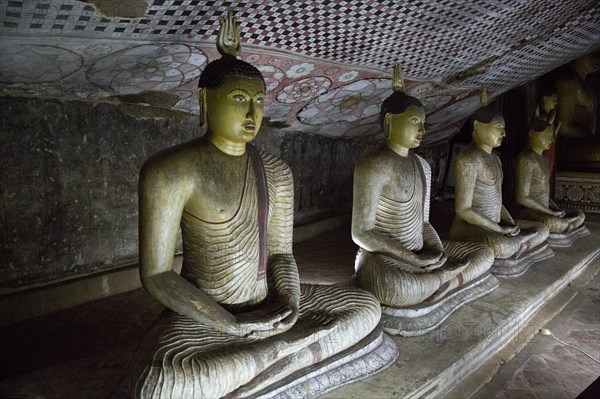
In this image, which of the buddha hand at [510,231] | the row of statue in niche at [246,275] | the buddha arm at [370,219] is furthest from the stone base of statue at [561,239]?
the buddha arm at [370,219]

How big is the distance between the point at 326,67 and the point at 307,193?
8.71 feet

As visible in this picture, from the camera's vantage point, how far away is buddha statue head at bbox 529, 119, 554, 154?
574 cm

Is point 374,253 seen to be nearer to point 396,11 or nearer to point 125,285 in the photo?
point 396,11

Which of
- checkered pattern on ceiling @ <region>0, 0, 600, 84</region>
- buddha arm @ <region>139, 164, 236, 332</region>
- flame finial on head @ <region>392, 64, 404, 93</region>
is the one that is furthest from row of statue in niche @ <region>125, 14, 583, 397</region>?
checkered pattern on ceiling @ <region>0, 0, 600, 84</region>

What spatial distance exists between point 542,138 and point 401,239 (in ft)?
10.9

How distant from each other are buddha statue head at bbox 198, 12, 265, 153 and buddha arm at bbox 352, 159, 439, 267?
1.23 metres

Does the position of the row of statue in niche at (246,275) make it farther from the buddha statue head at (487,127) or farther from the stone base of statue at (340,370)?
the buddha statue head at (487,127)

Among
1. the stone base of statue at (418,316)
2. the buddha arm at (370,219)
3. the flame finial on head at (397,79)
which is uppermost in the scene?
the flame finial on head at (397,79)

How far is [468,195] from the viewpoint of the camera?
4461 mm

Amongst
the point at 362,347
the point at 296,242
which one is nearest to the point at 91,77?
the point at 362,347

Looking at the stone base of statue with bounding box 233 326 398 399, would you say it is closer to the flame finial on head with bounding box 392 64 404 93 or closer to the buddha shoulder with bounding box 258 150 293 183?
the buddha shoulder with bounding box 258 150 293 183

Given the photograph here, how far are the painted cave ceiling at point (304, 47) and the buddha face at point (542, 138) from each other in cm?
102

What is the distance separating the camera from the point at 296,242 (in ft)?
21.4

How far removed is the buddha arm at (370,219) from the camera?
3357 mm
